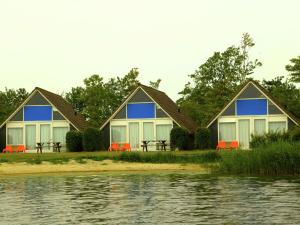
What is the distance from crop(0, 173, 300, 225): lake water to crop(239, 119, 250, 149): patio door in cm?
1999

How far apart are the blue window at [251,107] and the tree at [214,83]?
13.3 m

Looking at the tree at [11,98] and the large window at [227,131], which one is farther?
the tree at [11,98]

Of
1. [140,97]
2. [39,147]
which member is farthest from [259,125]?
[39,147]

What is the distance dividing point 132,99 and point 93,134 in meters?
4.31

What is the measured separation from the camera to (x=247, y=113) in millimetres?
46844

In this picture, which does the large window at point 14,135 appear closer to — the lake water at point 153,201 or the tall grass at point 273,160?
the lake water at point 153,201

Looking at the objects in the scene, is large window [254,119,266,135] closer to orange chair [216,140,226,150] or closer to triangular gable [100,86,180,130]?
orange chair [216,140,226,150]

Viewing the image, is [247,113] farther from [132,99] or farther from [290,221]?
[290,221]

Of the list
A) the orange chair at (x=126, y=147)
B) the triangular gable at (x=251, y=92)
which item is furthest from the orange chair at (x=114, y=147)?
the triangular gable at (x=251, y=92)

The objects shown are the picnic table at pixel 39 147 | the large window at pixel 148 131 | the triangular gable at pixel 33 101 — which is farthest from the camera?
the triangular gable at pixel 33 101

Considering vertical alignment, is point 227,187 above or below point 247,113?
below

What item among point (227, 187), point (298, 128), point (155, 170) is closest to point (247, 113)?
point (298, 128)

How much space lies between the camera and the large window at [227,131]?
155 ft

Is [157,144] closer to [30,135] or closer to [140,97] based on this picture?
[140,97]
